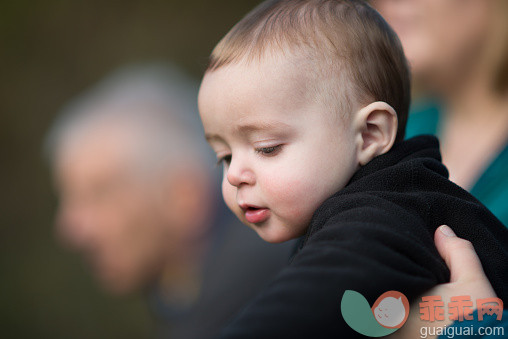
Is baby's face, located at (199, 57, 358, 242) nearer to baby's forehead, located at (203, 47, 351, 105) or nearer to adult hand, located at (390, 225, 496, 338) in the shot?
baby's forehead, located at (203, 47, 351, 105)

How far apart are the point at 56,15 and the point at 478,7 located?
427cm

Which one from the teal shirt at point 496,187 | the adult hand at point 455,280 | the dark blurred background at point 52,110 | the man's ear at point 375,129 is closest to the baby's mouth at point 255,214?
the man's ear at point 375,129

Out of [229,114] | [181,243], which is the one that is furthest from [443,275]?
[181,243]

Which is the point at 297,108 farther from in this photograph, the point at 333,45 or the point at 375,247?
the point at 375,247

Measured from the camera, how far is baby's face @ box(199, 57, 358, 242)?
1.09m


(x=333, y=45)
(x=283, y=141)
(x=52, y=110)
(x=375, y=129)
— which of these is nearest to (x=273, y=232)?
(x=283, y=141)

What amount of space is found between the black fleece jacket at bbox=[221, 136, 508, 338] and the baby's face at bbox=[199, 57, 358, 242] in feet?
0.18

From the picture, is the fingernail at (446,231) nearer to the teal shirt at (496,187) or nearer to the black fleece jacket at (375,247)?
the black fleece jacket at (375,247)

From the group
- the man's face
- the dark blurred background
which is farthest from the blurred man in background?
the dark blurred background

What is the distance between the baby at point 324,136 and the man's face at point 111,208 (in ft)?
4.63

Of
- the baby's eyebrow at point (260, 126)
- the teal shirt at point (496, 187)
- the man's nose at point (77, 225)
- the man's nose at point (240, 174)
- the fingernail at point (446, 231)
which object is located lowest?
the man's nose at point (77, 225)

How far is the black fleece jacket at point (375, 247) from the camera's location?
83cm

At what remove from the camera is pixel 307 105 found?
3.63 feet

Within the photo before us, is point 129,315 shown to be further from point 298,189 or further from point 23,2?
point 298,189
